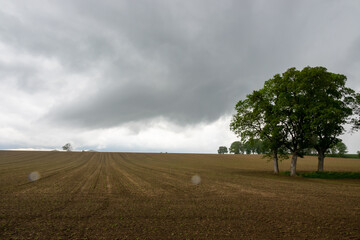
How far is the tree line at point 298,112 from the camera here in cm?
2688

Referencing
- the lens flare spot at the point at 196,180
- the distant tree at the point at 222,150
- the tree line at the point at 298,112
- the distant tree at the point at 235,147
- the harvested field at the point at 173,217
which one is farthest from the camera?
the distant tree at the point at 222,150

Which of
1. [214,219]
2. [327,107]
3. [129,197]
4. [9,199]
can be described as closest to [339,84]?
[327,107]

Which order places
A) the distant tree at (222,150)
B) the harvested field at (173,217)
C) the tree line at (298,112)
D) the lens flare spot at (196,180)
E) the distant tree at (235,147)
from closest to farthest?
the harvested field at (173,217)
the lens flare spot at (196,180)
the tree line at (298,112)
the distant tree at (235,147)
the distant tree at (222,150)

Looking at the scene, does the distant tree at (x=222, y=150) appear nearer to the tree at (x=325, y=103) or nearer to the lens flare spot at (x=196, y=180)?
the tree at (x=325, y=103)

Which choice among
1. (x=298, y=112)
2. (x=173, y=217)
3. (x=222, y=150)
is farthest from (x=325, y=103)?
(x=222, y=150)

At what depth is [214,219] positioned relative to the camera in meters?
9.01

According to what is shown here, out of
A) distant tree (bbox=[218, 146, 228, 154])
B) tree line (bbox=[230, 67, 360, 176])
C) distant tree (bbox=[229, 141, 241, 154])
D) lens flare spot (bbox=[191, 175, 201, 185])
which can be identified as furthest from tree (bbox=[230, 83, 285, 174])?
distant tree (bbox=[218, 146, 228, 154])

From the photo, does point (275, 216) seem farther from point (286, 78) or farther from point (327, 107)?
point (286, 78)

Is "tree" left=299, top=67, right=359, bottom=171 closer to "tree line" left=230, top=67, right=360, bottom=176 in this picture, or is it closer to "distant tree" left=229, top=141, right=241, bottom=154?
"tree line" left=230, top=67, right=360, bottom=176

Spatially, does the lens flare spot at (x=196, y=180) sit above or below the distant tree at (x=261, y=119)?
below

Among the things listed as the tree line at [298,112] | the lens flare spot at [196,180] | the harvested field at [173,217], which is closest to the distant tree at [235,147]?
the tree line at [298,112]

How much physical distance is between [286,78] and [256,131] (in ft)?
32.6

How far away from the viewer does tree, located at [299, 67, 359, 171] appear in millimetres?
25625

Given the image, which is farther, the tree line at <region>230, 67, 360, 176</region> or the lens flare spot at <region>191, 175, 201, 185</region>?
the tree line at <region>230, 67, 360, 176</region>
